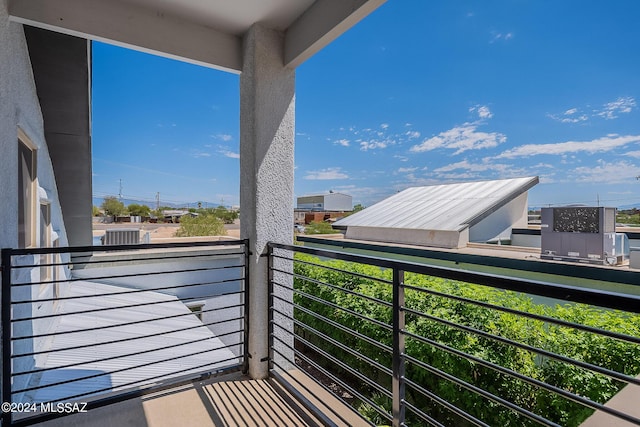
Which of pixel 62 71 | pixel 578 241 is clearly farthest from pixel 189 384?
pixel 578 241

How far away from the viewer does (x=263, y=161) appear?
2.35 m

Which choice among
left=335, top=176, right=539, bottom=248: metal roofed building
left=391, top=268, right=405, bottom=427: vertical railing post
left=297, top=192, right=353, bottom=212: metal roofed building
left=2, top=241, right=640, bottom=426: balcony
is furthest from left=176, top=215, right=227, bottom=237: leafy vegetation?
left=391, top=268, right=405, bottom=427: vertical railing post

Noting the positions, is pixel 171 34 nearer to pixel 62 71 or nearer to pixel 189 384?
pixel 62 71

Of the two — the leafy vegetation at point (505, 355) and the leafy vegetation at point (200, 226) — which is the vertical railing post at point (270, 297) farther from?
the leafy vegetation at point (200, 226)

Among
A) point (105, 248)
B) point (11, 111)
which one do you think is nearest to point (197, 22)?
point (11, 111)

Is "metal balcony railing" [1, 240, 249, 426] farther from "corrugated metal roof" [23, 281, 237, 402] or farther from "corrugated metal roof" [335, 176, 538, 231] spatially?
"corrugated metal roof" [335, 176, 538, 231]

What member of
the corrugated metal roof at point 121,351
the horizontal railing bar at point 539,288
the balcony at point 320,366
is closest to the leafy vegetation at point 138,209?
the corrugated metal roof at point 121,351

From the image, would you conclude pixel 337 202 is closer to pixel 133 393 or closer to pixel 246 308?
pixel 246 308

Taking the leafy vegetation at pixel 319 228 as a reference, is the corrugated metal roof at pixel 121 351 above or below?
below

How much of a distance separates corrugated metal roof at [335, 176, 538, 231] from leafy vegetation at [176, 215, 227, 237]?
183 inches

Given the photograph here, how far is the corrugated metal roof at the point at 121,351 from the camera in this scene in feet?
7.54

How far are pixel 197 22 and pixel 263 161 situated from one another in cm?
105

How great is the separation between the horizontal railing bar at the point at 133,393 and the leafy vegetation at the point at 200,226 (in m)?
10.5

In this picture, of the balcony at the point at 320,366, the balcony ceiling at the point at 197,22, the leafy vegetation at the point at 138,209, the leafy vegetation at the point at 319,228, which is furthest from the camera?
the leafy vegetation at the point at 138,209
